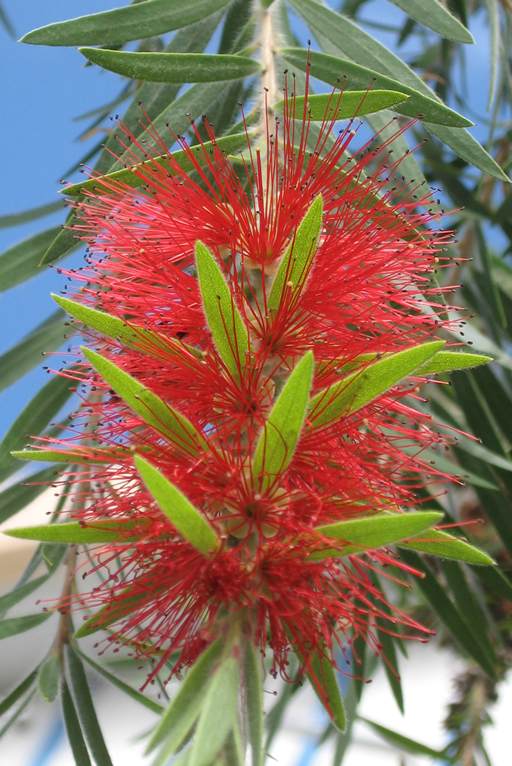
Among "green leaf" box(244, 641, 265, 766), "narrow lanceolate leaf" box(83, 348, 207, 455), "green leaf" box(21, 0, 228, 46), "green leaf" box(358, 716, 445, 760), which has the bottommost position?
"green leaf" box(358, 716, 445, 760)

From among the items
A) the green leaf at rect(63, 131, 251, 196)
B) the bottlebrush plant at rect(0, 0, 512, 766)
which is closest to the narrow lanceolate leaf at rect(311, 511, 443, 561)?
the bottlebrush plant at rect(0, 0, 512, 766)

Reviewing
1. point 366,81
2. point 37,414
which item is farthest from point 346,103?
point 37,414

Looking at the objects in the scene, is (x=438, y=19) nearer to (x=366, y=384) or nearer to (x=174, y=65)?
(x=174, y=65)

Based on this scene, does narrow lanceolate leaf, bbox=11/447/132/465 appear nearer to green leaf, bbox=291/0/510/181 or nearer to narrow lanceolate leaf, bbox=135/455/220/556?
narrow lanceolate leaf, bbox=135/455/220/556

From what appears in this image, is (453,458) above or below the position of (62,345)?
below

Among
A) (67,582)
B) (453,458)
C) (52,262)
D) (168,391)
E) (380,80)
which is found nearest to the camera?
(168,391)

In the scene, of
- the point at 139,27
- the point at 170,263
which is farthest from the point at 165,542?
the point at 139,27

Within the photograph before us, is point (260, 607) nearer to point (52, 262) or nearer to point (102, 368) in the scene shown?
point (102, 368)
